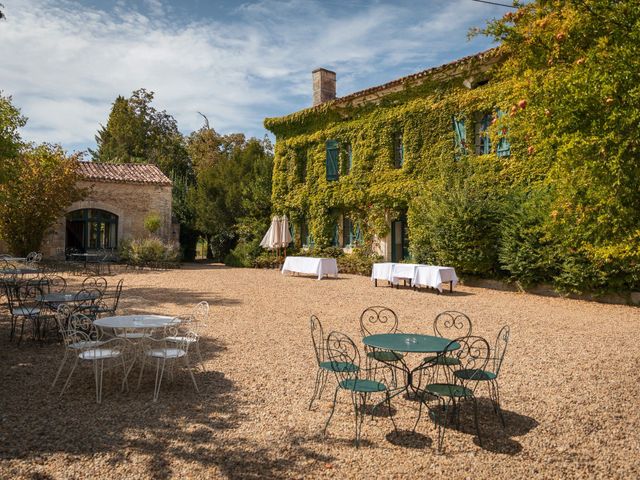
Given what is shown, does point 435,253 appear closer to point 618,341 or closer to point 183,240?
point 618,341

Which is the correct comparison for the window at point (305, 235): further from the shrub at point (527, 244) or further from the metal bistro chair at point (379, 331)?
the metal bistro chair at point (379, 331)

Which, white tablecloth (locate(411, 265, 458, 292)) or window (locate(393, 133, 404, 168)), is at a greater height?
window (locate(393, 133, 404, 168))

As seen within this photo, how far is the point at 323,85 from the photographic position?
770 inches

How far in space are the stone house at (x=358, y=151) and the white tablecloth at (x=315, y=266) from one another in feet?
7.26

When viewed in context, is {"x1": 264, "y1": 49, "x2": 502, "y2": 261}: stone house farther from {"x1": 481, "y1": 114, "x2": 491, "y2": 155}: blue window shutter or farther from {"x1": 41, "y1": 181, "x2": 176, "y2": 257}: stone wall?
{"x1": 41, "y1": 181, "x2": 176, "y2": 257}: stone wall

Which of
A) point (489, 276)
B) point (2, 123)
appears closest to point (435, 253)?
point (489, 276)

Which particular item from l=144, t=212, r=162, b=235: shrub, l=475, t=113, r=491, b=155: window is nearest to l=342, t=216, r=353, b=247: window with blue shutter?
l=475, t=113, r=491, b=155: window

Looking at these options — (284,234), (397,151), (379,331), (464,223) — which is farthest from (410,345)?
(284,234)

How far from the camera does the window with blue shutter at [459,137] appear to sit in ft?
46.6

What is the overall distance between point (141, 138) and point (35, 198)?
17.6m

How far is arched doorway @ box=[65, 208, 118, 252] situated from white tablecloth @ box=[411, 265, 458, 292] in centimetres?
1396

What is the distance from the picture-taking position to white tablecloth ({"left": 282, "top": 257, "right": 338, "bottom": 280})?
14.7 m

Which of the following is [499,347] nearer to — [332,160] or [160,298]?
[160,298]

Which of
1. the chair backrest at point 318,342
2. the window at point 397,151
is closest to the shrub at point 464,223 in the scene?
the window at point 397,151
